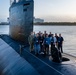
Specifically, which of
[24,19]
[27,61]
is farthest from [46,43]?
[24,19]

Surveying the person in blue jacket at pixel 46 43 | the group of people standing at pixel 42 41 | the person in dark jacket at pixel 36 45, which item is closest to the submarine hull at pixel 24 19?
the group of people standing at pixel 42 41

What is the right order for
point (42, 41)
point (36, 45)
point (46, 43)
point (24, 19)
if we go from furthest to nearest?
point (24, 19) → point (42, 41) → point (36, 45) → point (46, 43)

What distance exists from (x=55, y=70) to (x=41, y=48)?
5303 millimetres

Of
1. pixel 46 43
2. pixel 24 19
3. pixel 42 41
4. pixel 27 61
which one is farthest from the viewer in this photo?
pixel 24 19

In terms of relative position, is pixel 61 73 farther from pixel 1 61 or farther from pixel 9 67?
pixel 1 61

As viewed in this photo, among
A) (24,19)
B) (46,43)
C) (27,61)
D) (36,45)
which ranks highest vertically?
(24,19)

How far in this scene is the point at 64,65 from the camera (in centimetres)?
1049

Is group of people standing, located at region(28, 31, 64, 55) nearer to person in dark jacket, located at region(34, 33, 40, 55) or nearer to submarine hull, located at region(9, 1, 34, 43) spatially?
person in dark jacket, located at region(34, 33, 40, 55)

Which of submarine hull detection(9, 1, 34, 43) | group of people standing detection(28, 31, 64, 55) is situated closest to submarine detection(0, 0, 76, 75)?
submarine hull detection(9, 1, 34, 43)

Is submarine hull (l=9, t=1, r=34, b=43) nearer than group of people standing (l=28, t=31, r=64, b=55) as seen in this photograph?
No

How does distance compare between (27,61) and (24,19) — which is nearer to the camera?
(27,61)

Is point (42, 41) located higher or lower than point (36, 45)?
higher

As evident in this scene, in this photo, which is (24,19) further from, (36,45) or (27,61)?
(27,61)

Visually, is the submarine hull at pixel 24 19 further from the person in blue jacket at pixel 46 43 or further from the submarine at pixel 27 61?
the person in blue jacket at pixel 46 43
